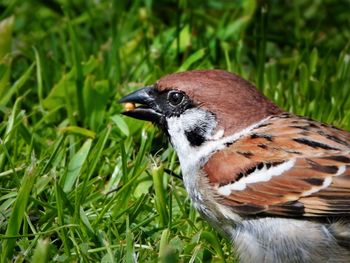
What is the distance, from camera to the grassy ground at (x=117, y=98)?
2.94m

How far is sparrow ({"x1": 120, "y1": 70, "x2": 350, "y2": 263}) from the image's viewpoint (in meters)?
2.72

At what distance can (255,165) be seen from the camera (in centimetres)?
292

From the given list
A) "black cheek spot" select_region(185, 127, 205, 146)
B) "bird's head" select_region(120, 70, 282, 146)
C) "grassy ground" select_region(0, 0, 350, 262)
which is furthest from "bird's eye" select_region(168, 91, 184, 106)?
"grassy ground" select_region(0, 0, 350, 262)

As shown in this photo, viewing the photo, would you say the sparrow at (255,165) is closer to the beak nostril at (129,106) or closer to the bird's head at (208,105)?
the bird's head at (208,105)

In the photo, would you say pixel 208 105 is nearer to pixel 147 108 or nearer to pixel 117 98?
pixel 147 108

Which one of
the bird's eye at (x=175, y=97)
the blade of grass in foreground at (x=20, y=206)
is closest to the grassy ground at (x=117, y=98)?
the blade of grass in foreground at (x=20, y=206)

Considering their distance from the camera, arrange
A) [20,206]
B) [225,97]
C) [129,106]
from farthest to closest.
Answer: [129,106]
[225,97]
[20,206]

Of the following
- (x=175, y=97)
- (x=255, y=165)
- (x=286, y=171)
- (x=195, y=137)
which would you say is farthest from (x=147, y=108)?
(x=286, y=171)

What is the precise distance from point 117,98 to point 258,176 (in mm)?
1173

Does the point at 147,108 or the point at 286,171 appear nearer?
the point at 286,171

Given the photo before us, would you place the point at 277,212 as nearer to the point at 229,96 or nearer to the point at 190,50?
the point at 229,96

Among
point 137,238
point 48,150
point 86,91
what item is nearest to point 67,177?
point 48,150

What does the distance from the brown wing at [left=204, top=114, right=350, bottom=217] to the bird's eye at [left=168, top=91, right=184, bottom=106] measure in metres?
0.27

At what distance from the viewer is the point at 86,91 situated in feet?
12.6
